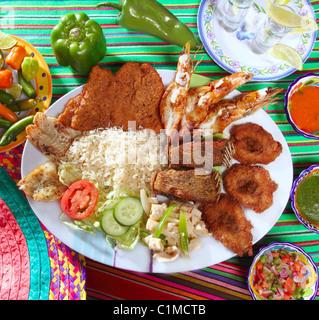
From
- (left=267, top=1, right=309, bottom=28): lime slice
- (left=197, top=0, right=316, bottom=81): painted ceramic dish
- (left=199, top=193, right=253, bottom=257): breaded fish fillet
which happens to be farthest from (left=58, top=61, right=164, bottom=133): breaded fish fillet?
(left=267, top=1, right=309, bottom=28): lime slice

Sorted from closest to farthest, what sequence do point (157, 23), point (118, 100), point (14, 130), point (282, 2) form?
point (14, 130) < point (118, 100) < point (282, 2) < point (157, 23)

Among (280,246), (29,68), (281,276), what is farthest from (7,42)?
(281,276)

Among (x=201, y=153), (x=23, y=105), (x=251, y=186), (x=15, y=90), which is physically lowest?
(x=251, y=186)

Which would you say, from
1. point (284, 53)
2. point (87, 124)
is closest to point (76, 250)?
point (87, 124)

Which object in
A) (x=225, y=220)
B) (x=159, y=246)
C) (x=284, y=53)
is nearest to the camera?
(x=159, y=246)

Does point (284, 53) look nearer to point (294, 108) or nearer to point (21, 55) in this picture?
point (294, 108)

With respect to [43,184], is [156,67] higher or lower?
higher

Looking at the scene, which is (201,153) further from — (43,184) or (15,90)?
(15,90)

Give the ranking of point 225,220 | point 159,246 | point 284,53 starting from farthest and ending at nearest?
point 284,53 < point 225,220 < point 159,246
